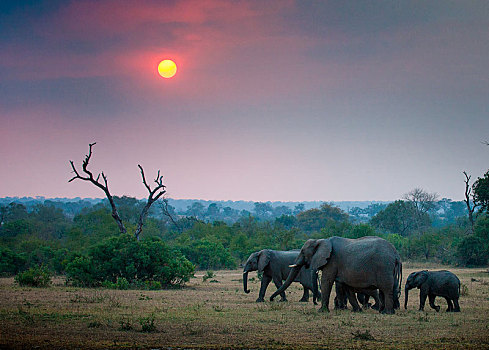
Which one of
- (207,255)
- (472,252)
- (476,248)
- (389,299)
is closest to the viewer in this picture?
(389,299)

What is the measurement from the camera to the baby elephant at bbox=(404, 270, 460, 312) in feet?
55.1

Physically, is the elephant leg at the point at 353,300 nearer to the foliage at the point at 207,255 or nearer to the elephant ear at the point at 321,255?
the elephant ear at the point at 321,255

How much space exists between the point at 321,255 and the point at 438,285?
392cm

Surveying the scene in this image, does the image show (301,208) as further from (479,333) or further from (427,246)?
(479,333)

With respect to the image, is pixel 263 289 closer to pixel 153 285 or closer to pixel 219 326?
pixel 153 285

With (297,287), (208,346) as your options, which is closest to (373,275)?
(208,346)

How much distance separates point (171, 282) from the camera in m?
27.7

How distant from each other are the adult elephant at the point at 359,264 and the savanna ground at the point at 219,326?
0.78m

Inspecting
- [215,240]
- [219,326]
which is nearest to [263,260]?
[219,326]

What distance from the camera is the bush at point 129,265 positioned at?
26.2 meters

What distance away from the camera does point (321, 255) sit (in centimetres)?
1720

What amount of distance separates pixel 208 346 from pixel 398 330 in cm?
496

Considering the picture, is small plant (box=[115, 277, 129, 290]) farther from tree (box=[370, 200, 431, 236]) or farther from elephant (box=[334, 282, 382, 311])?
tree (box=[370, 200, 431, 236])

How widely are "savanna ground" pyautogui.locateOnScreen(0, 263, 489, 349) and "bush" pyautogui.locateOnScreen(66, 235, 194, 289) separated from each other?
7.16 meters
